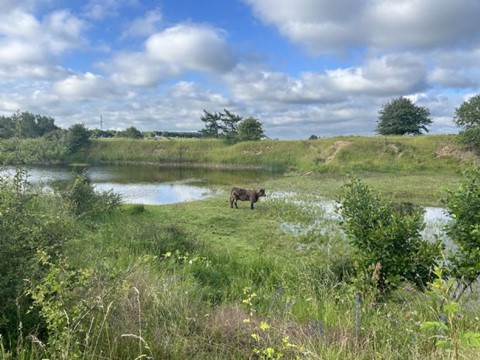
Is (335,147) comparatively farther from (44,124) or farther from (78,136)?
(44,124)

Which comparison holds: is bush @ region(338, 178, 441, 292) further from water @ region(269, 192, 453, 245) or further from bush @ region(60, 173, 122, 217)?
bush @ region(60, 173, 122, 217)

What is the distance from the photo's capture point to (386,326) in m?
3.76

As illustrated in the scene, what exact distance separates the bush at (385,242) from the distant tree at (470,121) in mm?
34887

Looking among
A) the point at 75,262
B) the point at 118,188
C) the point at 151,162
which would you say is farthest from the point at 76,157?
the point at 75,262

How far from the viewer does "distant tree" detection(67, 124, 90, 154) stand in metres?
56.6

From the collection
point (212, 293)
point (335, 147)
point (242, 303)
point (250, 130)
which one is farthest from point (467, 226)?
point (250, 130)

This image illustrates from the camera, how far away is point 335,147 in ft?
142

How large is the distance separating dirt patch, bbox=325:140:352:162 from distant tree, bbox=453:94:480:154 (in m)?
11.2

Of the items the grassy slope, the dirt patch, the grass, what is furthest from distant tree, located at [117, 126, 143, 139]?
the grass

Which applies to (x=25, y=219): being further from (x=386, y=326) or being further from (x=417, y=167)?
(x=417, y=167)

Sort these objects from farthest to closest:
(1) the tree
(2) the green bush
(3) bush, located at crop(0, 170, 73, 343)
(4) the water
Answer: (1) the tree
(4) the water
(2) the green bush
(3) bush, located at crop(0, 170, 73, 343)

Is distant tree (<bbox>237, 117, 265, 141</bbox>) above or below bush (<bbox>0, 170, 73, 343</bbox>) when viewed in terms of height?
above

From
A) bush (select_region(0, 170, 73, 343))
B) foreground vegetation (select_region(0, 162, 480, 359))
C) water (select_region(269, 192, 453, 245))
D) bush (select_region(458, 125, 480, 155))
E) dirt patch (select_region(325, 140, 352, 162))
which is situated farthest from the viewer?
dirt patch (select_region(325, 140, 352, 162))

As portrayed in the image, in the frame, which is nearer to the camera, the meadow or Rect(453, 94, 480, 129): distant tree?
the meadow
